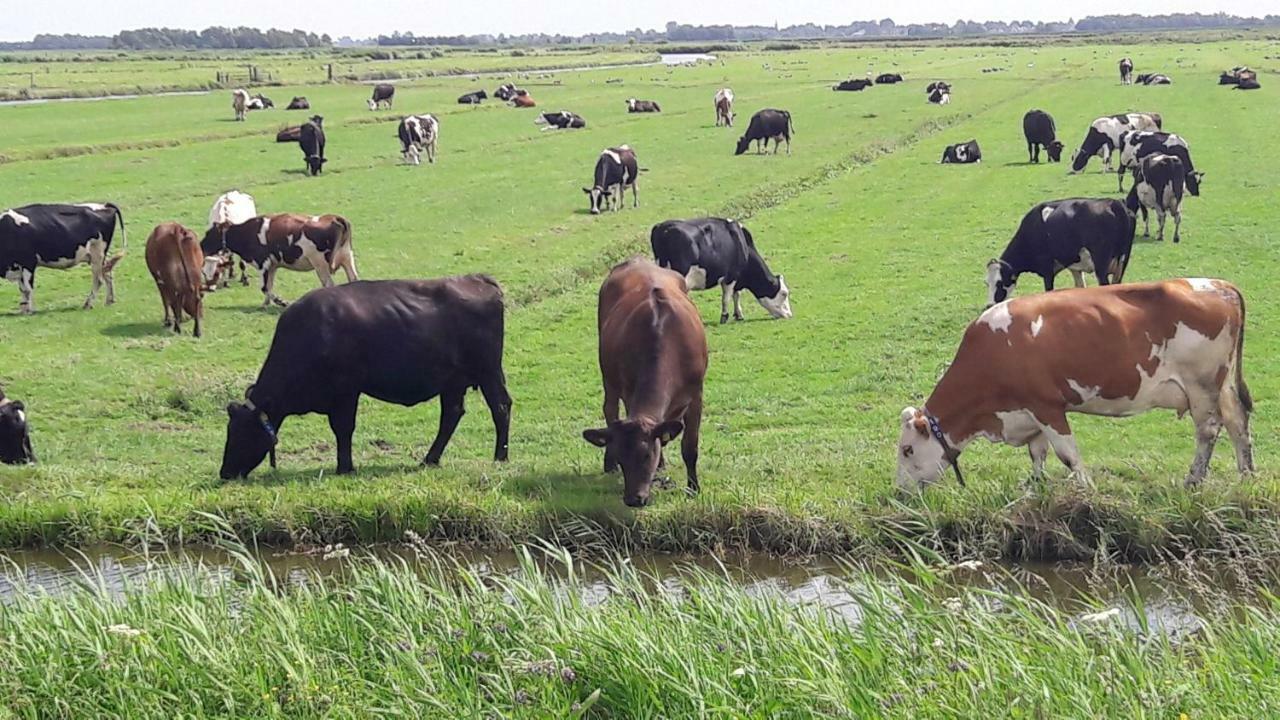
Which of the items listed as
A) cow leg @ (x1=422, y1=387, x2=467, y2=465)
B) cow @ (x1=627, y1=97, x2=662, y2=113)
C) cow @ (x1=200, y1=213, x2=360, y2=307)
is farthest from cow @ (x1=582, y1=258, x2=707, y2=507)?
cow @ (x1=627, y1=97, x2=662, y2=113)

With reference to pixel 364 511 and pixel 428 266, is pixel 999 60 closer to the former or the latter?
pixel 428 266

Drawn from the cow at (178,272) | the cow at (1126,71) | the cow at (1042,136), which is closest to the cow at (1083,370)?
the cow at (178,272)

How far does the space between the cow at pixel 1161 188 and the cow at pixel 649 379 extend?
16.0 meters

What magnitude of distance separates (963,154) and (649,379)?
3076 cm

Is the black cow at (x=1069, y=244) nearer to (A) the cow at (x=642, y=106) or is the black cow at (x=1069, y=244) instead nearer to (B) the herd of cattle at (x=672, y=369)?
(B) the herd of cattle at (x=672, y=369)

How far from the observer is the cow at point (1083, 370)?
10695 mm

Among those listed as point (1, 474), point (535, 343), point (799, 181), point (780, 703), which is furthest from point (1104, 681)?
point (799, 181)

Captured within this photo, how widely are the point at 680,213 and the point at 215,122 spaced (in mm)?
30055

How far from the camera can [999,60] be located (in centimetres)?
10088

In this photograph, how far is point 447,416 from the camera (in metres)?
13.4

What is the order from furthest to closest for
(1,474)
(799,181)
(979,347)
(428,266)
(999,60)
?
(999,60), (799,181), (428,266), (1,474), (979,347)

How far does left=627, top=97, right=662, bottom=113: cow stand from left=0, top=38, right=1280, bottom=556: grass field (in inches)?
349

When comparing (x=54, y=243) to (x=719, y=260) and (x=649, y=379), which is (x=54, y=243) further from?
(x=649, y=379)

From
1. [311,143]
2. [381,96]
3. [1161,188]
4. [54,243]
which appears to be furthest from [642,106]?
[54,243]
